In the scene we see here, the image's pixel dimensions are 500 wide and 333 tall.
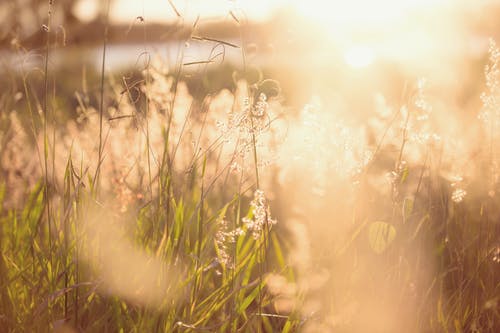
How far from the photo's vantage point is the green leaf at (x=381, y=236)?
175 cm

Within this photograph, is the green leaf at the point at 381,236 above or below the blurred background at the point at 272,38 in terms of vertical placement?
below

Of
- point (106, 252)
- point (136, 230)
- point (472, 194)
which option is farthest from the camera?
point (472, 194)

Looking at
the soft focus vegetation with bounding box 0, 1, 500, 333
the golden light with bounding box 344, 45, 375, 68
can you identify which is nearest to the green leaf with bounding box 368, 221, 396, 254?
the soft focus vegetation with bounding box 0, 1, 500, 333

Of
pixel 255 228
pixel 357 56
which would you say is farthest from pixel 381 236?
pixel 357 56

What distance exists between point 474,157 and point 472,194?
0.19 metres

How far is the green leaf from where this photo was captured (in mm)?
1745

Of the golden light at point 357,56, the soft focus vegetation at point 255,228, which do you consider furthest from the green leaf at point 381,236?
the golden light at point 357,56

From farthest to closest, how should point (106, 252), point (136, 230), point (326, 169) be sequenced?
point (326, 169)
point (136, 230)
point (106, 252)

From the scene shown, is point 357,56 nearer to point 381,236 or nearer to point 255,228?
point 381,236

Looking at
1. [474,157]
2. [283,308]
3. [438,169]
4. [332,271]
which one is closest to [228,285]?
[283,308]

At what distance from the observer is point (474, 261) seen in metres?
1.90

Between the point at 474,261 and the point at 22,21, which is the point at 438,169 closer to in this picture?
the point at 474,261

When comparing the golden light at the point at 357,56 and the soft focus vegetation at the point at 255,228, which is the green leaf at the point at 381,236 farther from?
the golden light at the point at 357,56

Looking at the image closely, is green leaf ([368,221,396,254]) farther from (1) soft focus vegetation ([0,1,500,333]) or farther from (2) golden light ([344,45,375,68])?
(2) golden light ([344,45,375,68])
